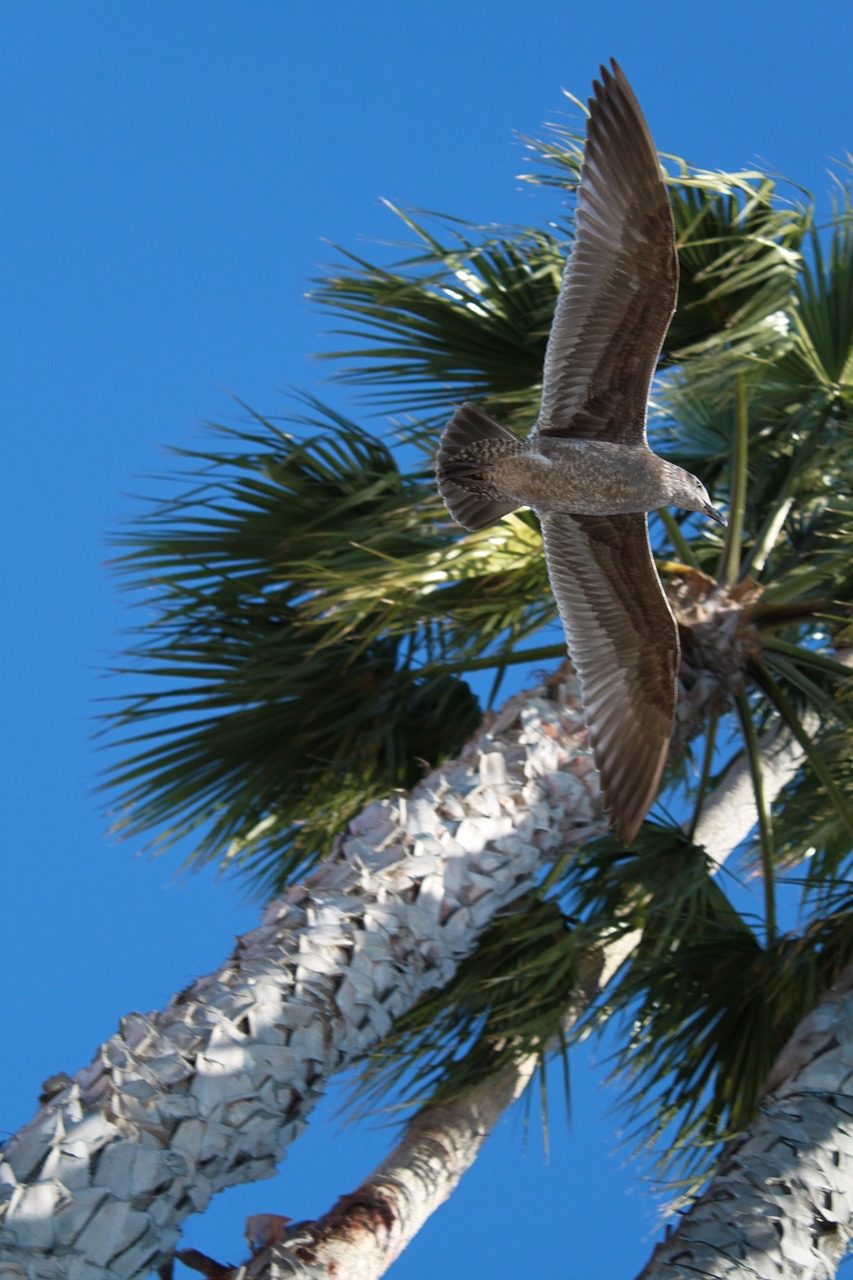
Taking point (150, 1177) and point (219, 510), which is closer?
point (150, 1177)

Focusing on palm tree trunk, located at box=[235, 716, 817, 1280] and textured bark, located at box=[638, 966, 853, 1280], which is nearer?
textured bark, located at box=[638, 966, 853, 1280]

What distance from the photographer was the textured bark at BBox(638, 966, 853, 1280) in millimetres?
3305

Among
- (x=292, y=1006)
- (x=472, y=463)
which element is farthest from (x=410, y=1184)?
(x=472, y=463)

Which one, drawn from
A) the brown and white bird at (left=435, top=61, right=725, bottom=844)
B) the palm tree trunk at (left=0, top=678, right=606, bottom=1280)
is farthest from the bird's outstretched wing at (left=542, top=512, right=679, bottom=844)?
the palm tree trunk at (left=0, top=678, right=606, bottom=1280)

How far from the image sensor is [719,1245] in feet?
10.9

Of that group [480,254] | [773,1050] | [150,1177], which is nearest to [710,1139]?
[773,1050]

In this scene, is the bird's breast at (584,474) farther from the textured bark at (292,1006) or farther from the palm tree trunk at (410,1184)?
the palm tree trunk at (410,1184)

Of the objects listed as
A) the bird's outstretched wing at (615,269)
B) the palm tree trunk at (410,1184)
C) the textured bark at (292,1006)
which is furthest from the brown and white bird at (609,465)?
the palm tree trunk at (410,1184)

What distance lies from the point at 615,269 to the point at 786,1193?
221 cm

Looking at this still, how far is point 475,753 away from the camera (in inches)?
155

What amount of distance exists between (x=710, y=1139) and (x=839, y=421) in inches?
95.2

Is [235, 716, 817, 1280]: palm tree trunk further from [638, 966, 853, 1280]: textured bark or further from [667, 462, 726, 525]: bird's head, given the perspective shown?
[667, 462, 726, 525]: bird's head

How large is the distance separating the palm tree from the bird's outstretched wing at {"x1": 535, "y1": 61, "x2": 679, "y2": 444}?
852 mm

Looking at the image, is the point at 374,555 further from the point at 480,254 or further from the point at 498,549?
the point at 480,254
